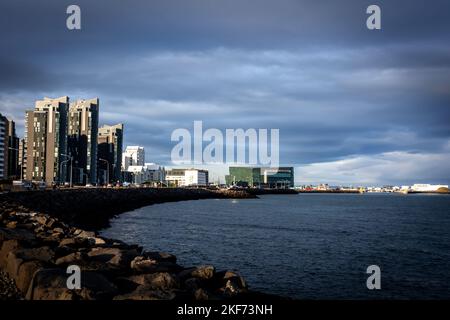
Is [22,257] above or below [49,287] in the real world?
above

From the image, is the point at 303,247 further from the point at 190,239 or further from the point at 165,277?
the point at 165,277

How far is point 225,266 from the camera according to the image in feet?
95.0

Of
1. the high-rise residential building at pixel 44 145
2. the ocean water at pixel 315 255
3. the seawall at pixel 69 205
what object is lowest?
the ocean water at pixel 315 255

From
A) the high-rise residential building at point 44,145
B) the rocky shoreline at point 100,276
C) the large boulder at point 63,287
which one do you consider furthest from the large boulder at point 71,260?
the high-rise residential building at point 44,145

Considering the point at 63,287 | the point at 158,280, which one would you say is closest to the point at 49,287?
the point at 63,287

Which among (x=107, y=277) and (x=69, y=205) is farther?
(x=69, y=205)

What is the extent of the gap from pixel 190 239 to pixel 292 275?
702 inches

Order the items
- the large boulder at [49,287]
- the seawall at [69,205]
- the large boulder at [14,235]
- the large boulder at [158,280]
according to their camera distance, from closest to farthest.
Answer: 1. the large boulder at [49,287]
2. the large boulder at [158,280]
3. the large boulder at [14,235]
4. the seawall at [69,205]

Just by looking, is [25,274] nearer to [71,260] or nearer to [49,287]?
[49,287]

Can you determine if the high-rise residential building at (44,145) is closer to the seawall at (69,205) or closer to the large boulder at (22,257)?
the seawall at (69,205)

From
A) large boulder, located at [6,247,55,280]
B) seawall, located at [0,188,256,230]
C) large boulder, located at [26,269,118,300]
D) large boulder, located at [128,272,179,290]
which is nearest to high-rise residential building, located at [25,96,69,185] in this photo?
seawall, located at [0,188,256,230]
